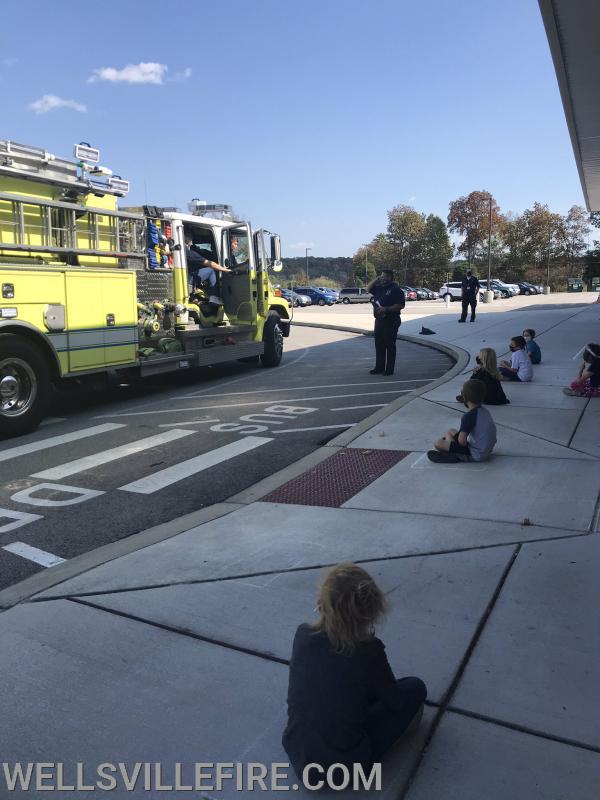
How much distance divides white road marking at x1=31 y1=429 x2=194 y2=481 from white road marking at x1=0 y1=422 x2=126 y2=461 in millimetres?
A: 754

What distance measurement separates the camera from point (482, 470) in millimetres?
6391

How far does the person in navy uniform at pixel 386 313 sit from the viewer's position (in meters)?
12.6

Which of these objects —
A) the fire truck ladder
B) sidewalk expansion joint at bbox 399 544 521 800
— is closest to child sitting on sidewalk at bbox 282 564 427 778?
sidewalk expansion joint at bbox 399 544 521 800

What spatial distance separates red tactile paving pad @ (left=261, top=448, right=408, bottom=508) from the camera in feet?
19.0

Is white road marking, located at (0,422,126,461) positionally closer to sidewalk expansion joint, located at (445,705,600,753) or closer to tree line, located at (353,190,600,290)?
sidewalk expansion joint, located at (445,705,600,753)

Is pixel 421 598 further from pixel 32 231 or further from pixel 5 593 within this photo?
pixel 32 231

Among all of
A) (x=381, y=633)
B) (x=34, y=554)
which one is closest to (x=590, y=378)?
(x=381, y=633)

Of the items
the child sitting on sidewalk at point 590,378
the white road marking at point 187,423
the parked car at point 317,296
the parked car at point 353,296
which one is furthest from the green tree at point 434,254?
the white road marking at point 187,423

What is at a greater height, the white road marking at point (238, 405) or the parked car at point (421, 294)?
the parked car at point (421, 294)

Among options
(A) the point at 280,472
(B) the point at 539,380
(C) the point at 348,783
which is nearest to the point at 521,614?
(C) the point at 348,783

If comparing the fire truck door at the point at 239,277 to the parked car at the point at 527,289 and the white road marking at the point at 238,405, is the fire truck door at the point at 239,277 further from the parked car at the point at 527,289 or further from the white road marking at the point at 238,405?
the parked car at the point at 527,289

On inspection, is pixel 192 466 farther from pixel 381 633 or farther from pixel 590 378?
pixel 590 378

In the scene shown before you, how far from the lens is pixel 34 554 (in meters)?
4.79

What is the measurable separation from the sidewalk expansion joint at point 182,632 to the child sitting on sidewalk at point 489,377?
5830mm
